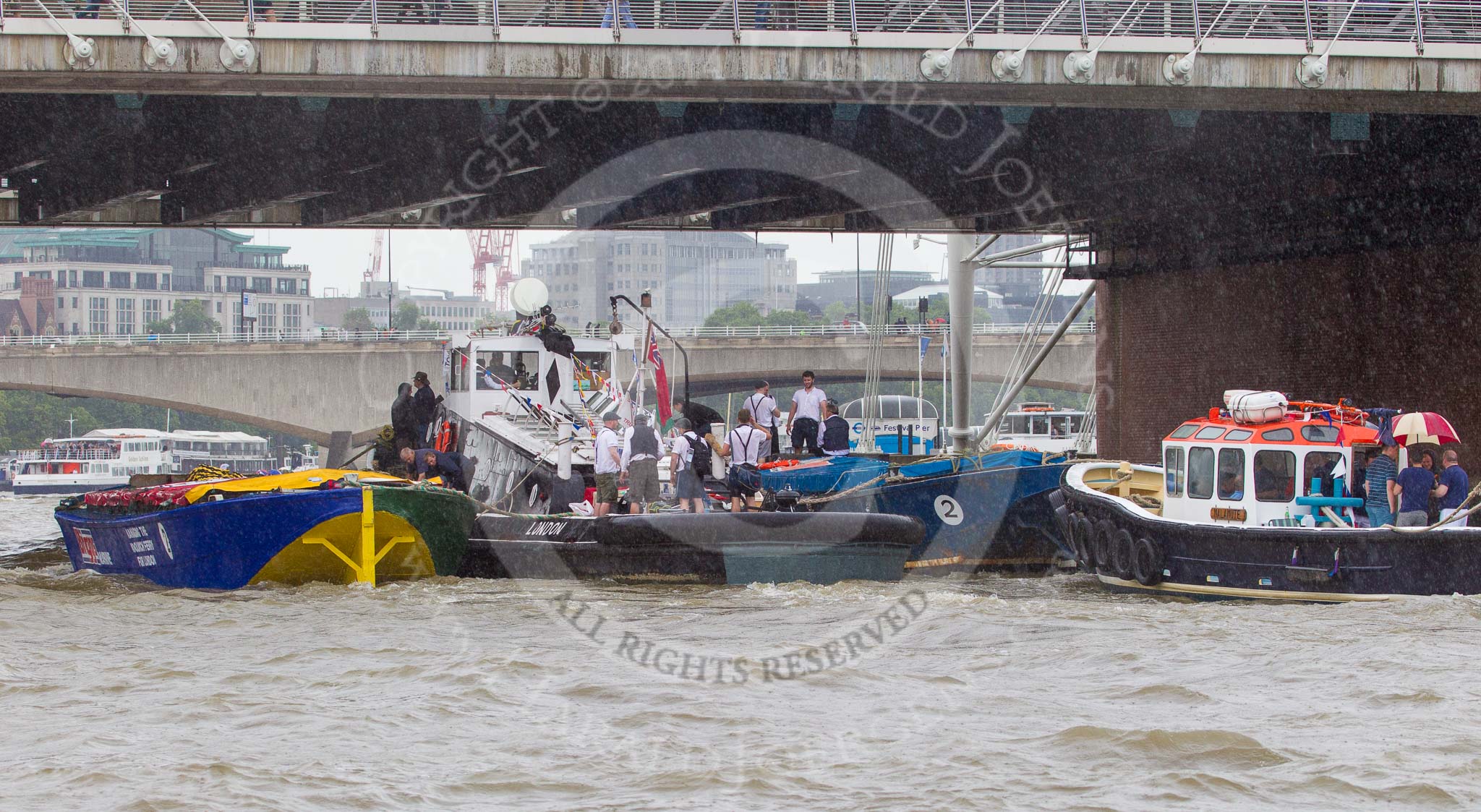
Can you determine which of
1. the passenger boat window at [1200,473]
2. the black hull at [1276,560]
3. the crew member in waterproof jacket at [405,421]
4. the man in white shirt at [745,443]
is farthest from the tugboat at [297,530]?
the passenger boat window at [1200,473]

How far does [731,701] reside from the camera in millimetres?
11641

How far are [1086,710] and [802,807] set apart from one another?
3.05 m

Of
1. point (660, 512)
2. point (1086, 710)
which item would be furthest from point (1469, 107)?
point (1086, 710)

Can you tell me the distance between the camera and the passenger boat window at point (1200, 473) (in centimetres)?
1750

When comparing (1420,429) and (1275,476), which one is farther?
(1275,476)

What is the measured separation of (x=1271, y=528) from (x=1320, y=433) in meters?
1.20

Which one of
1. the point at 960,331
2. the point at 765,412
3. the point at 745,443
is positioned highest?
the point at 960,331

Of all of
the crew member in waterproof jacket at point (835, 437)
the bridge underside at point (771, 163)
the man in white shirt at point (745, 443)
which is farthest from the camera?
the bridge underside at point (771, 163)

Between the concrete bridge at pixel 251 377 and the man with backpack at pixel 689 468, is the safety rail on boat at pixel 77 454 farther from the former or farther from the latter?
the man with backpack at pixel 689 468

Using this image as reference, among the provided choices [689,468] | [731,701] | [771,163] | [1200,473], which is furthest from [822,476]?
[731,701]

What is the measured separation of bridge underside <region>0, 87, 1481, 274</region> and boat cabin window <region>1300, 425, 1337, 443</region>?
22.4 feet

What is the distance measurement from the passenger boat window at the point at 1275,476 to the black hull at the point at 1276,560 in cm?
52

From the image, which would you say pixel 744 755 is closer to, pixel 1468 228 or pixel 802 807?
pixel 802 807

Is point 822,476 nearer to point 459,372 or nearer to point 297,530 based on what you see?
point 459,372
